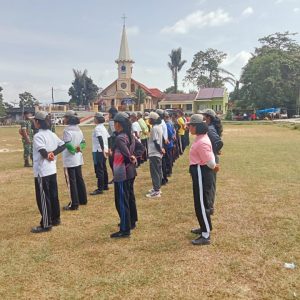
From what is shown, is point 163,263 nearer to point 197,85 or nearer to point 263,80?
point 263,80

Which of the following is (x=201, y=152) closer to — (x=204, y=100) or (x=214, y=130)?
(x=214, y=130)

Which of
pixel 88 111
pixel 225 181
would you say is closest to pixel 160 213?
pixel 225 181

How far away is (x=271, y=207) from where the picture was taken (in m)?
7.01

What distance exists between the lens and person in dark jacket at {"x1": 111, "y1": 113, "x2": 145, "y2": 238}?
5.47 meters

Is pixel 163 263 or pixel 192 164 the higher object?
pixel 192 164

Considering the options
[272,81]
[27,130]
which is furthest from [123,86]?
[27,130]

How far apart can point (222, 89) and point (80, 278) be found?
222 ft

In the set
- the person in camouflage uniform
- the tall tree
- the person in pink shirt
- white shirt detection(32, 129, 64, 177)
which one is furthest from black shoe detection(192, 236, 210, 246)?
the tall tree

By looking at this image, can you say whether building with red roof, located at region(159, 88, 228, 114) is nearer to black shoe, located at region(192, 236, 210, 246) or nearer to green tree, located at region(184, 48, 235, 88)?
green tree, located at region(184, 48, 235, 88)

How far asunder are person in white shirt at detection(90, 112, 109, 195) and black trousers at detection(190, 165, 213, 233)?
3.24 meters

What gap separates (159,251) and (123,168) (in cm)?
126

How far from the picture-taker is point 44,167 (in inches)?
230

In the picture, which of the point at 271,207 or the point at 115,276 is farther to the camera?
the point at 271,207

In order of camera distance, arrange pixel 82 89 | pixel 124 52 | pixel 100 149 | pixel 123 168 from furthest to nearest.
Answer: pixel 82 89 → pixel 124 52 → pixel 100 149 → pixel 123 168
